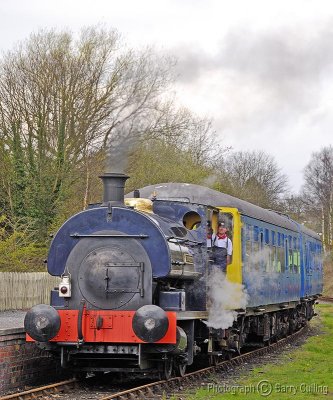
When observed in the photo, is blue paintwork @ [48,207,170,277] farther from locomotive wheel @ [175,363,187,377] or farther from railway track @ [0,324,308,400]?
locomotive wheel @ [175,363,187,377]

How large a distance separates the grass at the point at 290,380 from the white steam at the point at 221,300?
102 centimetres

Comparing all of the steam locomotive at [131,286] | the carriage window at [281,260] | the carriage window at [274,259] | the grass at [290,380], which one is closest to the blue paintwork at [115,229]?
the steam locomotive at [131,286]

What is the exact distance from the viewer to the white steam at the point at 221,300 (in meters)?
12.9

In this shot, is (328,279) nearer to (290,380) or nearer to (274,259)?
(274,259)

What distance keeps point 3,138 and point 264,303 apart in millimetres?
17627

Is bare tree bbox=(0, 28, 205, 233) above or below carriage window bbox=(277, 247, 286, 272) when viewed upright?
above

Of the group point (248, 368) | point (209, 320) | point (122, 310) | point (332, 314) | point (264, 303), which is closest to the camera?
point (122, 310)

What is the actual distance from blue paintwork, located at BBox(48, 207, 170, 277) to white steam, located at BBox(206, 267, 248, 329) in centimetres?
189

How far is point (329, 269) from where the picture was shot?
2238 inches

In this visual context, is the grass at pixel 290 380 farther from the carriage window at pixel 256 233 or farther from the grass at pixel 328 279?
the grass at pixel 328 279

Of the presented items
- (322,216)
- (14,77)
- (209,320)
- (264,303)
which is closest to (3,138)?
(14,77)

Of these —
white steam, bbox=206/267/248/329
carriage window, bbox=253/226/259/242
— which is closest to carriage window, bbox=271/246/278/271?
carriage window, bbox=253/226/259/242

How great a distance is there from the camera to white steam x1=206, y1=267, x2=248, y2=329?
42.3 feet

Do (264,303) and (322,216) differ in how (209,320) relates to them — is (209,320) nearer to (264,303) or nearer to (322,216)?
(264,303)
